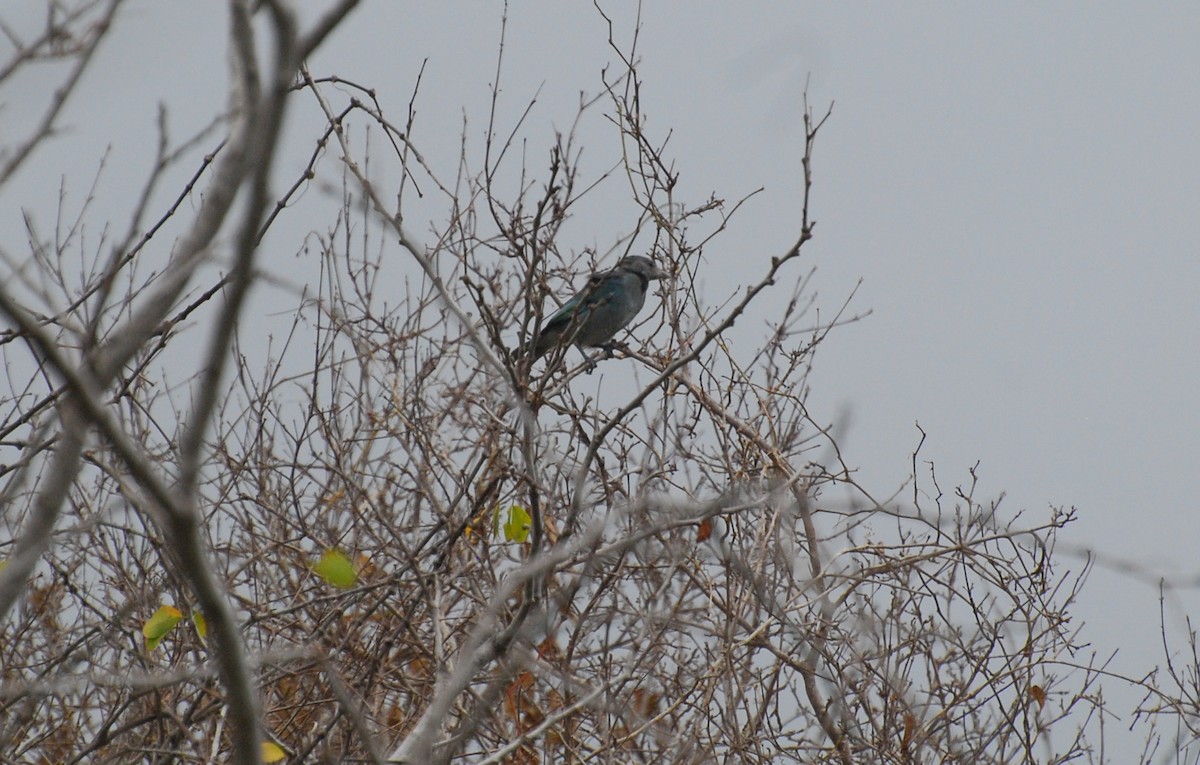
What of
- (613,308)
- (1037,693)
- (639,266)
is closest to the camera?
(1037,693)

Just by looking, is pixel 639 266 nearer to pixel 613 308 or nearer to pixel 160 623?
pixel 613 308

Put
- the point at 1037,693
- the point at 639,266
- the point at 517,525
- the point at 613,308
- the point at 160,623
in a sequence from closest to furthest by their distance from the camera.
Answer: the point at 160,623 → the point at 517,525 → the point at 1037,693 → the point at 613,308 → the point at 639,266

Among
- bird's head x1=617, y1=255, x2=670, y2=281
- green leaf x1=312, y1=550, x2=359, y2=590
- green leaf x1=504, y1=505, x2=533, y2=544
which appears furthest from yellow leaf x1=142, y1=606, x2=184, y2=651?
bird's head x1=617, y1=255, x2=670, y2=281

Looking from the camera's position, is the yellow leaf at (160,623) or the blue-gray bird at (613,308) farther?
the blue-gray bird at (613,308)

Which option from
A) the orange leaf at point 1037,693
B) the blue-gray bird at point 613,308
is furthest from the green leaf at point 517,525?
the blue-gray bird at point 613,308

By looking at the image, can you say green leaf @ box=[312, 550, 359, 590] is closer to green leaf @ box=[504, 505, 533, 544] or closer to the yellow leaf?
the yellow leaf

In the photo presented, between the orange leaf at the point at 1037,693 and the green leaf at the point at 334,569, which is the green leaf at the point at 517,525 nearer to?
the green leaf at the point at 334,569

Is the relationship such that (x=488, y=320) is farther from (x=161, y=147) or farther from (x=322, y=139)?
(x=161, y=147)

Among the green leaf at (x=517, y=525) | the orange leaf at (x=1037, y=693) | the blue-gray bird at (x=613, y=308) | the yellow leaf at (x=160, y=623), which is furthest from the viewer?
the blue-gray bird at (x=613, y=308)

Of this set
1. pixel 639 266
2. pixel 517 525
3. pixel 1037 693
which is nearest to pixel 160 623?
pixel 517 525

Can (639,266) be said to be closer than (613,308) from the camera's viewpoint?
No

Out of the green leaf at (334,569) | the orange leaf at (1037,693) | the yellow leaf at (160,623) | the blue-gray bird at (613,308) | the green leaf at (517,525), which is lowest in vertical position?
the orange leaf at (1037,693)

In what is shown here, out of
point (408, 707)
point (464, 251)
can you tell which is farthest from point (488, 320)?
point (408, 707)

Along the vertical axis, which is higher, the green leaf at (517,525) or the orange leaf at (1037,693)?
the green leaf at (517,525)
